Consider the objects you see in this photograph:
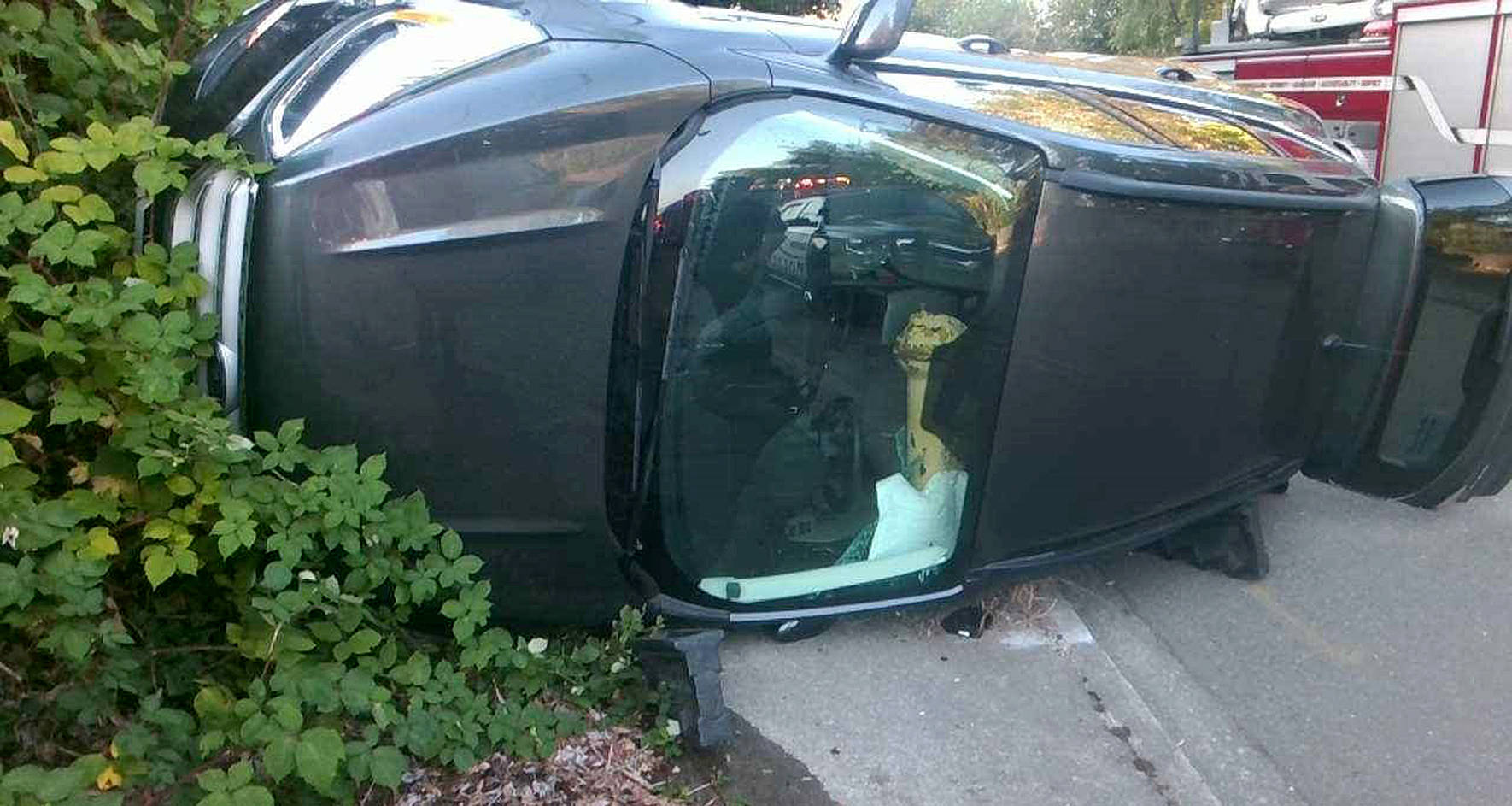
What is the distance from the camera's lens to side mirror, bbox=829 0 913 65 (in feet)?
10.1

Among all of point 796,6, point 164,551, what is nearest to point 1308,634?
point 164,551

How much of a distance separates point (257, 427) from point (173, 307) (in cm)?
30

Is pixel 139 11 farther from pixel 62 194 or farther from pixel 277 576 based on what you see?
pixel 277 576

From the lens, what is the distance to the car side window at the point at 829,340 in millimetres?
2840

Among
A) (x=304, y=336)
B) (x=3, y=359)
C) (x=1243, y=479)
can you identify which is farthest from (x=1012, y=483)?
(x=3, y=359)

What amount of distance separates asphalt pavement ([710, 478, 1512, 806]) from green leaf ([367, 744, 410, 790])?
806mm

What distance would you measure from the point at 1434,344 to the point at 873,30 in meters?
2.03

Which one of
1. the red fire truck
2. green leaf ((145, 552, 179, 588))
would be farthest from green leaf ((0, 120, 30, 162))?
the red fire truck

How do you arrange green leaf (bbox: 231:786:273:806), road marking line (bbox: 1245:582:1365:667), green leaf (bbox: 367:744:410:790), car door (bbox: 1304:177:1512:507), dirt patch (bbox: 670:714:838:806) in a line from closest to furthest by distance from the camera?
1. green leaf (bbox: 231:786:273:806)
2. green leaf (bbox: 367:744:410:790)
3. dirt patch (bbox: 670:714:838:806)
4. road marking line (bbox: 1245:582:1365:667)
5. car door (bbox: 1304:177:1512:507)

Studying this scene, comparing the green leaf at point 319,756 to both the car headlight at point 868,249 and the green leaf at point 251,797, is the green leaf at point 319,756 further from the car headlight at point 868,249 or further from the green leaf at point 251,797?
the car headlight at point 868,249

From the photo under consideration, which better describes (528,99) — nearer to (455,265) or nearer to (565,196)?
(565,196)

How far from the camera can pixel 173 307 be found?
100 inches

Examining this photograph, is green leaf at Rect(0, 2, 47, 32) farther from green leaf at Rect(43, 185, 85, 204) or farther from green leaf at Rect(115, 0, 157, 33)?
green leaf at Rect(43, 185, 85, 204)

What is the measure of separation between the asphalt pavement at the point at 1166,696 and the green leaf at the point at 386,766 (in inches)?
31.7
